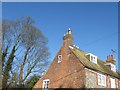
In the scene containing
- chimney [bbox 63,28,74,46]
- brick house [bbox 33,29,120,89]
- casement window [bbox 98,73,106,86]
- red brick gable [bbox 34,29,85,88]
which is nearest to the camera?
brick house [bbox 33,29,120,89]

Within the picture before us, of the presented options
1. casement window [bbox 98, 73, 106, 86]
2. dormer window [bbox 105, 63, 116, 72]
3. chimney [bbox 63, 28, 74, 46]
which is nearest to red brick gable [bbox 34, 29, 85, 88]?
chimney [bbox 63, 28, 74, 46]

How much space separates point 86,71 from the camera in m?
24.5

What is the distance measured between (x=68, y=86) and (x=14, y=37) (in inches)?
522

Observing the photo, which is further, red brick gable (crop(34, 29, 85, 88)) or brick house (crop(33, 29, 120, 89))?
red brick gable (crop(34, 29, 85, 88))

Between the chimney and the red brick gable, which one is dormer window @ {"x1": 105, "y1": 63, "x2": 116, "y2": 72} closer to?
the chimney

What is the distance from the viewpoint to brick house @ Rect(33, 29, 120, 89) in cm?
2472

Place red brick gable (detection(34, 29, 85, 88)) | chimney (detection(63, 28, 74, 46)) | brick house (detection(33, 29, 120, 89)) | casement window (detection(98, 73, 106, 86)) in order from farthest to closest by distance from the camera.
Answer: chimney (detection(63, 28, 74, 46)) < casement window (detection(98, 73, 106, 86)) < red brick gable (detection(34, 29, 85, 88)) < brick house (detection(33, 29, 120, 89))

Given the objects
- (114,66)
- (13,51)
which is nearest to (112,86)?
(114,66)

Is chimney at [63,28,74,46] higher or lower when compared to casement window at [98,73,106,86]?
higher

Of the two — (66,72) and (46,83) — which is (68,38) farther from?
(46,83)

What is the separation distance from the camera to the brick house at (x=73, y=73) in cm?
2472

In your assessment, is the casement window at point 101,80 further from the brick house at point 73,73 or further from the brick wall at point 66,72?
the brick wall at point 66,72

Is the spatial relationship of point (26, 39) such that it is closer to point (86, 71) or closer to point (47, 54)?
point (47, 54)

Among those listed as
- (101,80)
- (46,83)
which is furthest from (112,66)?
(46,83)
